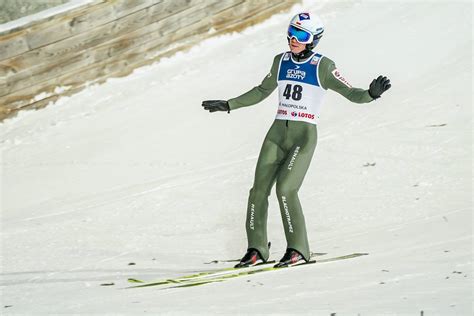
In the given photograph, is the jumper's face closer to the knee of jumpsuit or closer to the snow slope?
the knee of jumpsuit

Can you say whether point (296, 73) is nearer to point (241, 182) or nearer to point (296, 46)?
point (296, 46)

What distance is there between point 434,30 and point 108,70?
4942mm

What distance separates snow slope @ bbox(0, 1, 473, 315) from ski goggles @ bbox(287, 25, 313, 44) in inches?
70.5

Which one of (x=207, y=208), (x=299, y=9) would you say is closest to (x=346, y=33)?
(x=299, y=9)

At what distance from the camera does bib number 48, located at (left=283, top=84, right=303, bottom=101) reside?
7613mm

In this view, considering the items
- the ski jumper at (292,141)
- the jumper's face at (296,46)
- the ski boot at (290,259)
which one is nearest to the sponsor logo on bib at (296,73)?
the ski jumper at (292,141)

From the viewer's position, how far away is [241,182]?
1074 centimetres

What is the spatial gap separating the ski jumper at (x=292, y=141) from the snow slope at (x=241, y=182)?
21.0 inches

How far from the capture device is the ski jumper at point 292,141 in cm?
760

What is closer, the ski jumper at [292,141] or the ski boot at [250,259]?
the ski jumper at [292,141]

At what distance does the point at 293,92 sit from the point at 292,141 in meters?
0.41

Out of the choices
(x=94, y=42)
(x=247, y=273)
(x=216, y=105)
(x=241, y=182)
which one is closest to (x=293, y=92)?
(x=216, y=105)

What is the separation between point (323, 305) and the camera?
239 inches

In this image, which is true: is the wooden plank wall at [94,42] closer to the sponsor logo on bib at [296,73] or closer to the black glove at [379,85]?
the sponsor logo on bib at [296,73]
